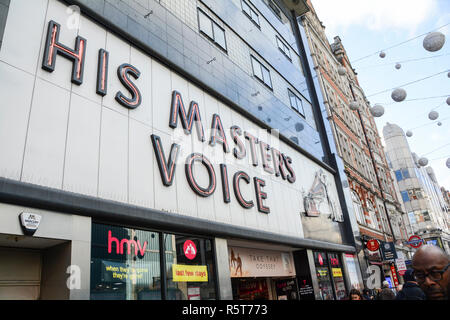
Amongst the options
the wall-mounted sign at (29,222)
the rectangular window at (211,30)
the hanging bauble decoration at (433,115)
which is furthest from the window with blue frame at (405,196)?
the wall-mounted sign at (29,222)

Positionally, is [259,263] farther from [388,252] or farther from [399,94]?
[388,252]

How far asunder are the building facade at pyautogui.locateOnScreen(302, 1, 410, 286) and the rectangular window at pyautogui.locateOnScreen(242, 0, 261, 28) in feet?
23.6

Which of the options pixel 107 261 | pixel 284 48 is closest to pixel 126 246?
pixel 107 261

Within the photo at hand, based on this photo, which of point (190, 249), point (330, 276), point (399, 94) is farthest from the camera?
point (330, 276)

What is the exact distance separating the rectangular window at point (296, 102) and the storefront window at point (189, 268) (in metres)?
13.1

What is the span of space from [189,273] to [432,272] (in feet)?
21.7

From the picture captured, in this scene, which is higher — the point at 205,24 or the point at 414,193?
the point at 414,193

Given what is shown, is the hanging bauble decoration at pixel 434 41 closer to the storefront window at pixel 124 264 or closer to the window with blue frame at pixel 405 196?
the storefront window at pixel 124 264

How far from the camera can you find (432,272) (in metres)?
2.28

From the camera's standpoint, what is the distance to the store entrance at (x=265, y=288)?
44.3ft

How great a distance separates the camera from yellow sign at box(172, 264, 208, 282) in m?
7.74

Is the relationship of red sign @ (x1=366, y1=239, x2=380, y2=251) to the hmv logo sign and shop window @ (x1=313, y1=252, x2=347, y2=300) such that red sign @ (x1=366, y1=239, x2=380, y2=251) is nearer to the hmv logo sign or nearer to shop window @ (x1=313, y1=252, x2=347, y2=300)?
shop window @ (x1=313, y1=252, x2=347, y2=300)

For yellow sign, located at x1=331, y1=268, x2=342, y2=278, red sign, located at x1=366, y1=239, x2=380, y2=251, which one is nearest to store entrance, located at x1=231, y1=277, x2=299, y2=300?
yellow sign, located at x1=331, y1=268, x2=342, y2=278

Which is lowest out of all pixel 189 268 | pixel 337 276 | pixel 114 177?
pixel 337 276
